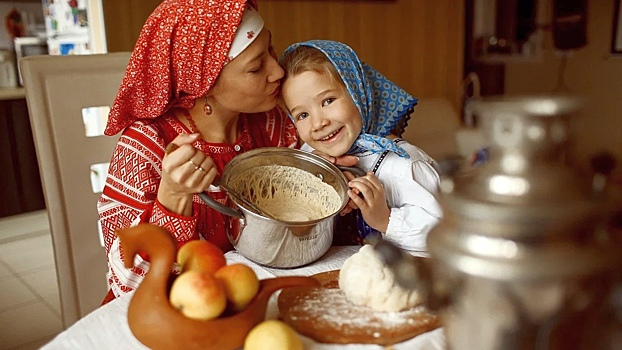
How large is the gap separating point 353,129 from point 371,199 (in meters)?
0.22

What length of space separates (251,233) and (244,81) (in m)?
0.38

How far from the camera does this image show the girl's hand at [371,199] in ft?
3.38

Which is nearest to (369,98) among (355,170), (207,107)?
(355,170)

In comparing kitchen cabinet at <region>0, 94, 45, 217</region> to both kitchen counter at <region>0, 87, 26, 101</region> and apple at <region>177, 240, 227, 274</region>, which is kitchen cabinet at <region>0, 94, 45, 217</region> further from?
apple at <region>177, 240, 227, 274</region>

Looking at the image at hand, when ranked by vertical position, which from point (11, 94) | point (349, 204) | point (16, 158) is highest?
point (349, 204)

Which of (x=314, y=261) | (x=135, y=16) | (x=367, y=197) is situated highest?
(x=135, y=16)

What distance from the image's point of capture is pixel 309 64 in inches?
46.9

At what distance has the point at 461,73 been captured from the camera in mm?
3188

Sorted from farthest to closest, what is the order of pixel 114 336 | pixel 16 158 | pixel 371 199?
pixel 16 158, pixel 371 199, pixel 114 336

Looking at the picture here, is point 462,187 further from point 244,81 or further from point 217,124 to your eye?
point 217,124

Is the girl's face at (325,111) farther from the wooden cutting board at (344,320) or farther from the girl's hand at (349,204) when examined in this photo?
the wooden cutting board at (344,320)

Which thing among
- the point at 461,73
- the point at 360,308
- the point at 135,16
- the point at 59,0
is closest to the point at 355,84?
the point at 360,308

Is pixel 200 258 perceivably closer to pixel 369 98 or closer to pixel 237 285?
pixel 237 285

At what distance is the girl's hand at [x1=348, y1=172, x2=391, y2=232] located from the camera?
3.38 ft
